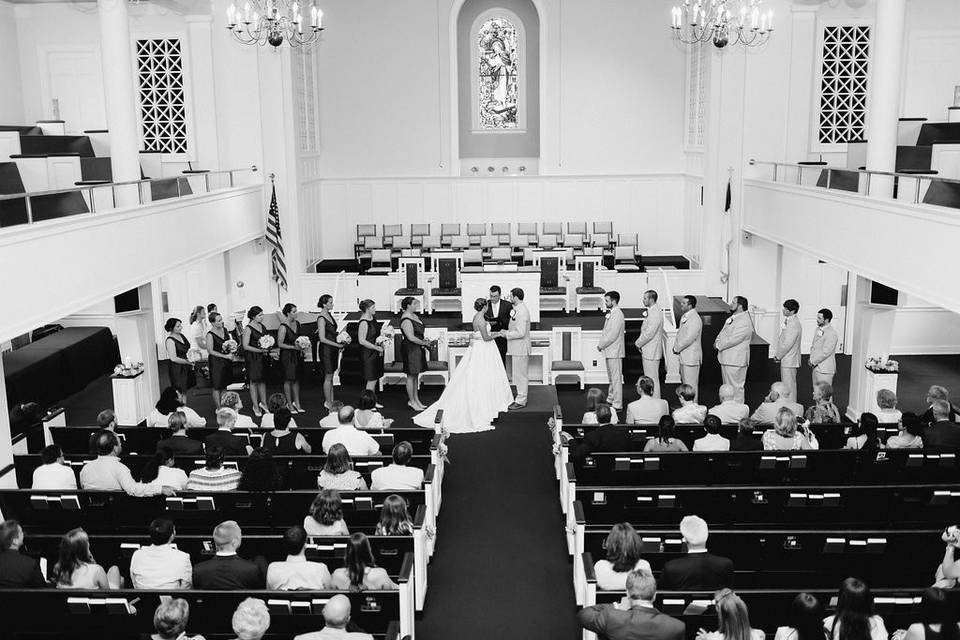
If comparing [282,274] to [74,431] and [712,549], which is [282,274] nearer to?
[74,431]

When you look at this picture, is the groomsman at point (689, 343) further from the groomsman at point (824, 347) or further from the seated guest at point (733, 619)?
the seated guest at point (733, 619)

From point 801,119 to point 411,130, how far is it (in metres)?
9.68

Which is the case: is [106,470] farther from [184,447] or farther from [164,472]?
[184,447]

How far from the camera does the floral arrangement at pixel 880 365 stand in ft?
45.0

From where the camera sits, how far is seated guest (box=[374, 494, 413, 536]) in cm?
820

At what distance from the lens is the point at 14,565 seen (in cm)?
712

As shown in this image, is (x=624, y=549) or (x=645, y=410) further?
(x=645, y=410)

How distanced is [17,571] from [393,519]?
298 centimetres

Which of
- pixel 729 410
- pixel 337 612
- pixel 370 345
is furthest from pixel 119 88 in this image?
pixel 337 612

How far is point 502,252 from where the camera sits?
858 inches

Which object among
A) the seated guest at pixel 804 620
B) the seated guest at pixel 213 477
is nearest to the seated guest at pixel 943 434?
the seated guest at pixel 804 620

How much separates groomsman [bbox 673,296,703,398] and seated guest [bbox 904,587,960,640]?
850cm

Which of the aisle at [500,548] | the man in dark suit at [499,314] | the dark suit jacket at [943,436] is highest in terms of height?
the man in dark suit at [499,314]

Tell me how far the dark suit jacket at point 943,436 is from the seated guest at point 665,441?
8.40ft
